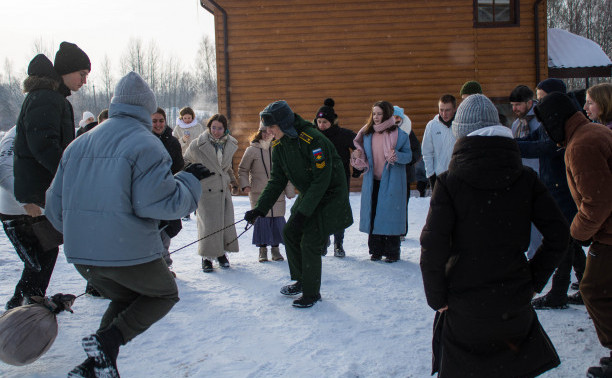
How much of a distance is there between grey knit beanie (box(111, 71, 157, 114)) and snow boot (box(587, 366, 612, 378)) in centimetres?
299

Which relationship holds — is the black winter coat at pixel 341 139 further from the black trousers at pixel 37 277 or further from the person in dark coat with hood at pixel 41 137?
the black trousers at pixel 37 277

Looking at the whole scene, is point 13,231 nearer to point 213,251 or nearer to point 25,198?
point 25,198

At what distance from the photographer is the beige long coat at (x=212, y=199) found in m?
6.09

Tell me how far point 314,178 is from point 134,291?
6.29ft

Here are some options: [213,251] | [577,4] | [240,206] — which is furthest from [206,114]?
[213,251]

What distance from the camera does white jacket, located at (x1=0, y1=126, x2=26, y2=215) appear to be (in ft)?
13.8

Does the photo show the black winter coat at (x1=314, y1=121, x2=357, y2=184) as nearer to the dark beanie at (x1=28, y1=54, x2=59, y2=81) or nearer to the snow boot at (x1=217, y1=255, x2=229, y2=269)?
the snow boot at (x1=217, y1=255, x2=229, y2=269)

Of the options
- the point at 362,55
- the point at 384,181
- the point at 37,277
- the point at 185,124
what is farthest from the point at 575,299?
the point at 362,55

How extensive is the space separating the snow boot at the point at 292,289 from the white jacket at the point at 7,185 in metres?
2.30

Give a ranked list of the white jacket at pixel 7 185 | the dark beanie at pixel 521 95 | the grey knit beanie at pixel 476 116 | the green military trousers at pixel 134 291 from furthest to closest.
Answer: the dark beanie at pixel 521 95
the white jacket at pixel 7 185
the green military trousers at pixel 134 291
the grey knit beanie at pixel 476 116

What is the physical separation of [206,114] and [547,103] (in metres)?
66.7

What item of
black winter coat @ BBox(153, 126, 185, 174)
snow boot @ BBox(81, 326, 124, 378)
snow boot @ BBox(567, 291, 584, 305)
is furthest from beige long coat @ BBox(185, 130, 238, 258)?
snow boot @ BBox(567, 291, 584, 305)

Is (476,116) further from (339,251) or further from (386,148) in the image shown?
(339,251)

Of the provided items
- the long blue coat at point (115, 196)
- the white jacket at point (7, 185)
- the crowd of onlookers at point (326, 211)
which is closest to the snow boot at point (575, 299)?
the crowd of onlookers at point (326, 211)
